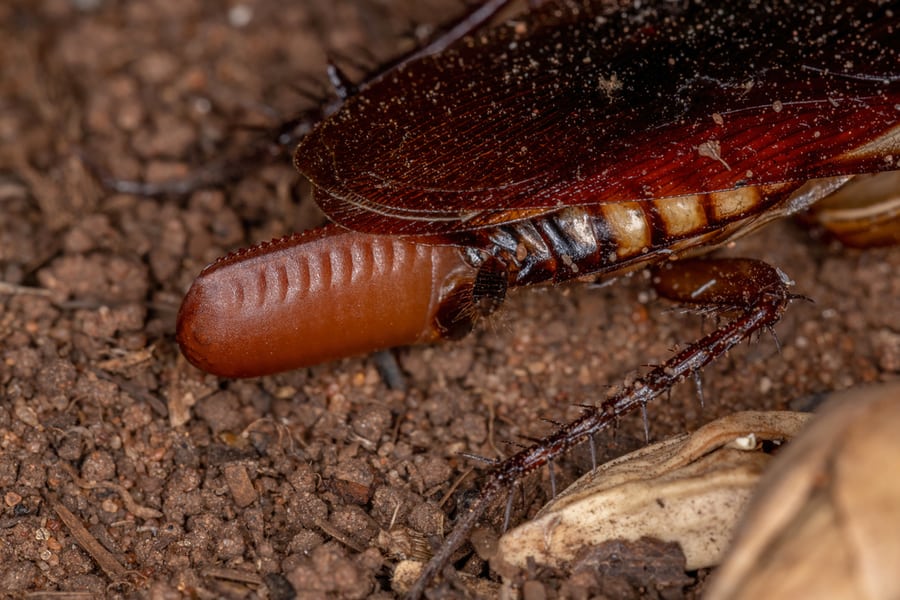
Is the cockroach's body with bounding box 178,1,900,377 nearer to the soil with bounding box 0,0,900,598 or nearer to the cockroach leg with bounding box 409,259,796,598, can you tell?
the cockroach leg with bounding box 409,259,796,598

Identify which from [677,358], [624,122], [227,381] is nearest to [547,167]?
[624,122]

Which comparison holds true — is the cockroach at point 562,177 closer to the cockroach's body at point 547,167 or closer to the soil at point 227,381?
the cockroach's body at point 547,167

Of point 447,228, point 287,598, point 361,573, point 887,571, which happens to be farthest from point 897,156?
point 287,598

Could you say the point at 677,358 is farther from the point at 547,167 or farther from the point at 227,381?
the point at 227,381

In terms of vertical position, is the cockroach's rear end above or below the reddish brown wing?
below

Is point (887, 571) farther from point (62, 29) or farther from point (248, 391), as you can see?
point (62, 29)

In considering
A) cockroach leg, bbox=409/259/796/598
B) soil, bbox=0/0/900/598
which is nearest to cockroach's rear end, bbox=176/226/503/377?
soil, bbox=0/0/900/598
